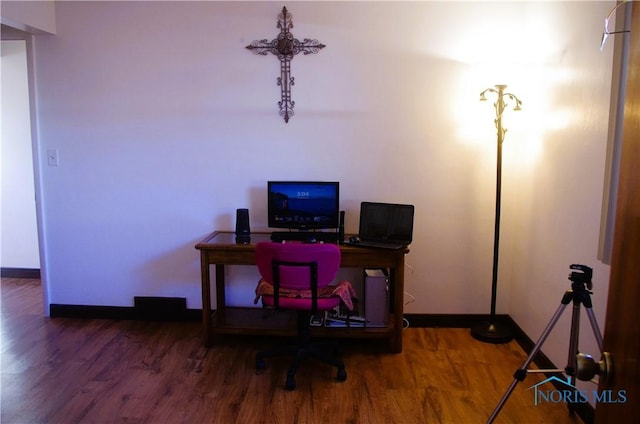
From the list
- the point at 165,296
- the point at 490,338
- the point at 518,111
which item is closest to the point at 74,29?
the point at 165,296

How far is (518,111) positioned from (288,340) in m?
2.27

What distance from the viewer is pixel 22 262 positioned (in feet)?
14.8

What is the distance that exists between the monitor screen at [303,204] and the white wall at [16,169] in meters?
2.74

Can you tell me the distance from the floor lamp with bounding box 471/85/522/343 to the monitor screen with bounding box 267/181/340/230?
1092mm

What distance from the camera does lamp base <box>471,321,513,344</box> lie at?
312 centimetres

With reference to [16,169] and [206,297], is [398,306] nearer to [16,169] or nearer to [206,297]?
[206,297]

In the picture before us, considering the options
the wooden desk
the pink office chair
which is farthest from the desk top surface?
the pink office chair

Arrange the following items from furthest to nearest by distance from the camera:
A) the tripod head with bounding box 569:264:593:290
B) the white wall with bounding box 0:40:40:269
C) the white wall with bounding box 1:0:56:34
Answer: the white wall with bounding box 0:40:40:269, the white wall with bounding box 1:0:56:34, the tripod head with bounding box 569:264:593:290

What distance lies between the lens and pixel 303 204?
3.15 meters

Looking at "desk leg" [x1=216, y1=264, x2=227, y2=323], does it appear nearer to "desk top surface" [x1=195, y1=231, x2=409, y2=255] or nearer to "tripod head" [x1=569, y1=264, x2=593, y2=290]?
"desk top surface" [x1=195, y1=231, x2=409, y2=255]

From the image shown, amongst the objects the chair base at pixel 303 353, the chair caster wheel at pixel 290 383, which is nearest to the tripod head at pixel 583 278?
the chair base at pixel 303 353

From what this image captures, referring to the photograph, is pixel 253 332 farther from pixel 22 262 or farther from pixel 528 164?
pixel 22 262

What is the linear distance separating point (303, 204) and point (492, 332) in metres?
1.60

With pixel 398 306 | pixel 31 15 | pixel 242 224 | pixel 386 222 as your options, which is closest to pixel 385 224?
pixel 386 222
